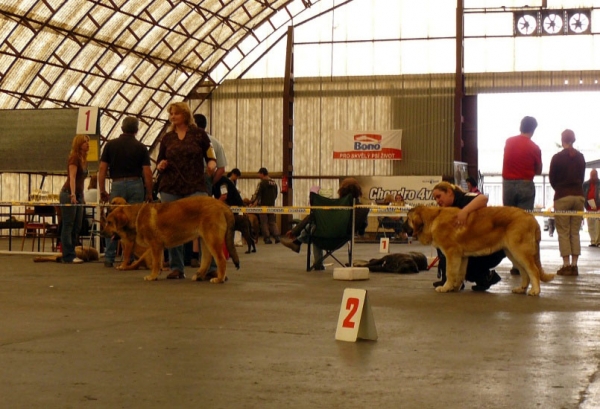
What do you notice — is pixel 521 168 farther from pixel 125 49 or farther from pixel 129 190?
pixel 125 49

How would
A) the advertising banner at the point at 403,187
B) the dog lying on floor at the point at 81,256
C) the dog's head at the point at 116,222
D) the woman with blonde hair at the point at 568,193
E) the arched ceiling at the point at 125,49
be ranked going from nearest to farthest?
the dog's head at the point at 116,222 < the woman with blonde hair at the point at 568,193 < the dog lying on floor at the point at 81,256 < the arched ceiling at the point at 125,49 < the advertising banner at the point at 403,187

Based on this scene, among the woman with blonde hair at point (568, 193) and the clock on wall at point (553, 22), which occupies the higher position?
the clock on wall at point (553, 22)

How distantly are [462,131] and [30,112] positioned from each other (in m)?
19.3

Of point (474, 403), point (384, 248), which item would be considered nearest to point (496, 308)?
point (474, 403)

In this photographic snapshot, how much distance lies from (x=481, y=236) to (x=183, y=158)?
3140 millimetres

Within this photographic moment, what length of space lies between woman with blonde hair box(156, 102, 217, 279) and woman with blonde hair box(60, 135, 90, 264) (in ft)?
8.78

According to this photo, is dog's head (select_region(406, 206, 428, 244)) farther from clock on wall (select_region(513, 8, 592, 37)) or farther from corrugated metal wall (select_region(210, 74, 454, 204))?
clock on wall (select_region(513, 8, 592, 37))

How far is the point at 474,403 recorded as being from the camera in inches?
145

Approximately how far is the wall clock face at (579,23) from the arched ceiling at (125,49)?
884cm

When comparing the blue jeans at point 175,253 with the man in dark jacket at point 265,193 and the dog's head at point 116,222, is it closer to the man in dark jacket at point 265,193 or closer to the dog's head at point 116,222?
the dog's head at point 116,222

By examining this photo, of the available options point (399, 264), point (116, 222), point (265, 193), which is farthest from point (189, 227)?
point (265, 193)

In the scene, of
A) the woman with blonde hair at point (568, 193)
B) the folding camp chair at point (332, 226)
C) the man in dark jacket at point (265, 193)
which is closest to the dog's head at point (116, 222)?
the folding camp chair at point (332, 226)

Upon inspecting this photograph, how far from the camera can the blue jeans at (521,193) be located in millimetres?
10031

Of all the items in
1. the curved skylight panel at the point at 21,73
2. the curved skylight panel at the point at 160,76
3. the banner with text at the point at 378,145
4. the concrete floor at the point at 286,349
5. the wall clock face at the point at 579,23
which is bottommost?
the concrete floor at the point at 286,349
